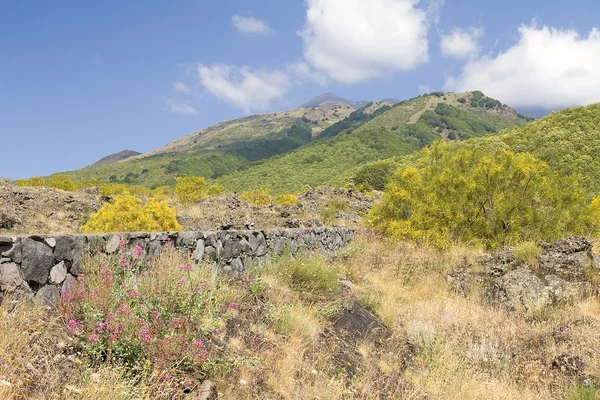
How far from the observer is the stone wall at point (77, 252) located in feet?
11.6

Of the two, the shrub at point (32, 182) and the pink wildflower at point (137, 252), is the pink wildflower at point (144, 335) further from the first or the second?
the shrub at point (32, 182)

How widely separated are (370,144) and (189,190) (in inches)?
3275

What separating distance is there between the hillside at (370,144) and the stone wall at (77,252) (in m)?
52.7

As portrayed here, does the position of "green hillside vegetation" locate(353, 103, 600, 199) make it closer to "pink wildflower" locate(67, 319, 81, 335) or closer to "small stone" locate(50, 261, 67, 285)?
"small stone" locate(50, 261, 67, 285)

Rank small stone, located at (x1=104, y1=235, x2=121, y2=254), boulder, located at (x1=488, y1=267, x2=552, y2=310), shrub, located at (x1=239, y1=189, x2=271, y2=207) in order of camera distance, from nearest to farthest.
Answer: small stone, located at (x1=104, y1=235, x2=121, y2=254)
boulder, located at (x1=488, y1=267, x2=552, y2=310)
shrub, located at (x1=239, y1=189, x2=271, y2=207)

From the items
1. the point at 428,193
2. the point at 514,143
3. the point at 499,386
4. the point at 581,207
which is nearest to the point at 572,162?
the point at 514,143

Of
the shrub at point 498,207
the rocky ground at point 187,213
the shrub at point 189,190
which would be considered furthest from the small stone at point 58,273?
the shrub at point 189,190

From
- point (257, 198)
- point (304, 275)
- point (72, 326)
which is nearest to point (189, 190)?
point (257, 198)

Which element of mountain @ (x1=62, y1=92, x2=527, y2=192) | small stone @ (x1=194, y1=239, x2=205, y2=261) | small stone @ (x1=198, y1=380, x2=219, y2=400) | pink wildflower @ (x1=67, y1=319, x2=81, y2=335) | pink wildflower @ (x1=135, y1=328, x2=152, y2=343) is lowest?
small stone @ (x1=198, y1=380, x2=219, y2=400)

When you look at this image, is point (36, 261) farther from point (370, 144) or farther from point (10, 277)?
point (370, 144)

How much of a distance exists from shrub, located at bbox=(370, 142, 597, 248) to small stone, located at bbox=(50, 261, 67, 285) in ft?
37.6

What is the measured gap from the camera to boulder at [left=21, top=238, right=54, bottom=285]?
142 inches

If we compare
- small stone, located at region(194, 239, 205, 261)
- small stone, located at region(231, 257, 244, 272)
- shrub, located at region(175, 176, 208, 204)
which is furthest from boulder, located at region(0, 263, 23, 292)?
shrub, located at region(175, 176, 208, 204)

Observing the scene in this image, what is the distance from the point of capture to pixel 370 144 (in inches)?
4186
